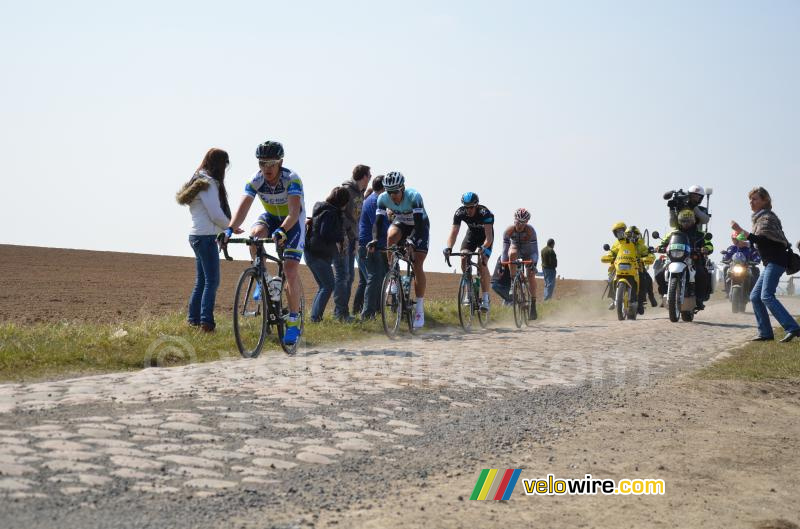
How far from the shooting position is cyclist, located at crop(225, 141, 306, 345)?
1113 cm

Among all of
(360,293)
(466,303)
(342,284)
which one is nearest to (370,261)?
(342,284)

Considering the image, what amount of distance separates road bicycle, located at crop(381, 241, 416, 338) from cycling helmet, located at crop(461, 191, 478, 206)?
2.09 m

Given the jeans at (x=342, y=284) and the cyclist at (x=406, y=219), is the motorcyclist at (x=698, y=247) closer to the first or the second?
the cyclist at (x=406, y=219)

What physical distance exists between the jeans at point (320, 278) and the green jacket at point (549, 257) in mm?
13408

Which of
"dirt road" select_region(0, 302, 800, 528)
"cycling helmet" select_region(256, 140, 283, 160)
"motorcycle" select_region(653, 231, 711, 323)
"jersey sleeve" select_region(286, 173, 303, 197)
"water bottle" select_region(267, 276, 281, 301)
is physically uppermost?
"cycling helmet" select_region(256, 140, 283, 160)

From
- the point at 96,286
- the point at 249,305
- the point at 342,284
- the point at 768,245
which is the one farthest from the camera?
the point at 96,286

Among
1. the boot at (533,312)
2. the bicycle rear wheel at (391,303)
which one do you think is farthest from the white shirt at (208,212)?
the boot at (533,312)

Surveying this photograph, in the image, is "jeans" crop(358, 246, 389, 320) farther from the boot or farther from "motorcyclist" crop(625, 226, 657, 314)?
"motorcyclist" crop(625, 226, 657, 314)

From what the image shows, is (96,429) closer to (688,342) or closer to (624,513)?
(624,513)

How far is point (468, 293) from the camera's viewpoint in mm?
16453

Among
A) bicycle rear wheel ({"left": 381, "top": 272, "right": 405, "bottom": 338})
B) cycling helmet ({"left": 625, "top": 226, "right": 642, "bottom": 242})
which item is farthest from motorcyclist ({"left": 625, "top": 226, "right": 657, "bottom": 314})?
bicycle rear wheel ({"left": 381, "top": 272, "right": 405, "bottom": 338})

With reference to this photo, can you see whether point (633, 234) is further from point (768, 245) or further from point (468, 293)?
point (768, 245)

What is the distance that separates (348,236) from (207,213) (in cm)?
374

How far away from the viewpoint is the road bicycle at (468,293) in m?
16.1
